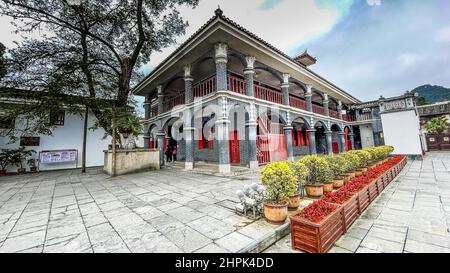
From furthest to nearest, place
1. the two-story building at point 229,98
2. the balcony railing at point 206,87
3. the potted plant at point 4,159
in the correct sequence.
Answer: the potted plant at point 4,159, the balcony railing at point 206,87, the two-story building at point 229,98

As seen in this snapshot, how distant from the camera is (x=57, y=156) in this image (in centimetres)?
1348

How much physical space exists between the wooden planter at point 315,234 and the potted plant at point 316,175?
1897mm

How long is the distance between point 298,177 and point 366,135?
21780mm

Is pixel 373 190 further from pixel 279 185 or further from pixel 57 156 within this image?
pixel 57 156

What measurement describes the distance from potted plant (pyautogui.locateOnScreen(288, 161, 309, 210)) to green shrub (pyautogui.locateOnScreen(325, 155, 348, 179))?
1168mm

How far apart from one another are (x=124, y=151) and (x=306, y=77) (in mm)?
12821

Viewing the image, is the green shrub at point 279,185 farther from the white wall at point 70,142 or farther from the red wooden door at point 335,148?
the red wooden door at point 335,148

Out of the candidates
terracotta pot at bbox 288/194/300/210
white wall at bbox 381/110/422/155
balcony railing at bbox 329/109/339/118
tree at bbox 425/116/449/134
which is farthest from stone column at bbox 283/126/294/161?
tree at bbox 425/116/449/134

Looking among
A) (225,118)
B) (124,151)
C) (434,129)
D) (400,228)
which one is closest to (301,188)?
(400,228)

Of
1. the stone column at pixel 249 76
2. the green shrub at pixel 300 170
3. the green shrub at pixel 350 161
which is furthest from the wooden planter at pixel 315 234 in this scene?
the stone column at pixel 249 76

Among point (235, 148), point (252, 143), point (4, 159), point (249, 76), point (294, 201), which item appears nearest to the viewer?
point (294, 201)

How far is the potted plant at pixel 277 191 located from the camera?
10.1 ft

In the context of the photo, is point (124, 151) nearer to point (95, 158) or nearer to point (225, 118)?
point (225, 118)

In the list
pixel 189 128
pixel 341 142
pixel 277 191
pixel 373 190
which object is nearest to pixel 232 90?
pixel 189 128
